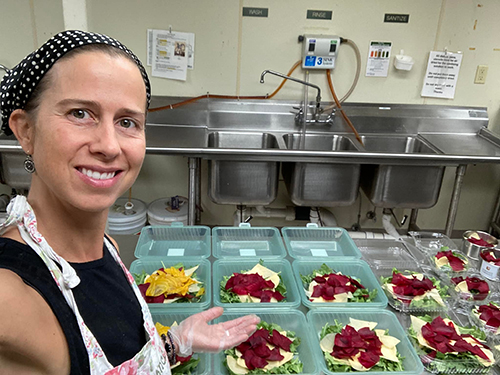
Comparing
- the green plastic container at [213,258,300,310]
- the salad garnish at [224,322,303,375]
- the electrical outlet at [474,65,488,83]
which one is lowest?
the salad garnish at [224,322,303,375]

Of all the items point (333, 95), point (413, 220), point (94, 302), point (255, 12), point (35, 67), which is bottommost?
point (413, 220)

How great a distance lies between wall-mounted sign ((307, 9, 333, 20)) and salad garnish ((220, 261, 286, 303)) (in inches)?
76.4

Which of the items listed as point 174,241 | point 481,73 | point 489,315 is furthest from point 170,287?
point 481,73

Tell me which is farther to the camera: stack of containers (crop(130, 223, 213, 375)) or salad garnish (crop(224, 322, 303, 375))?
stack of containers (crop(130, 223, 213, 375))

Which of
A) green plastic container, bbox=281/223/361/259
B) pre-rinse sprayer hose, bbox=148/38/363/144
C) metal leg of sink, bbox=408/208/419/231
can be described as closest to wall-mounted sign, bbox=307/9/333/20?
pre-rinse sprayer hose, bbox=148/38/363/144

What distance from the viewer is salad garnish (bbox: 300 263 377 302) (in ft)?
4.44

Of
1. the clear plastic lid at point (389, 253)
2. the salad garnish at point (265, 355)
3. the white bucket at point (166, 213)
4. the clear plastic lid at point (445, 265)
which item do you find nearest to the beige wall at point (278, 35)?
the white bucket at point (166, 213)

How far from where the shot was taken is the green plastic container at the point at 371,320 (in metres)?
1.14

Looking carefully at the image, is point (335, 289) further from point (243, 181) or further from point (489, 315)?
point (243, 181)

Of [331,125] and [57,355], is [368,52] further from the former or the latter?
[57,355]

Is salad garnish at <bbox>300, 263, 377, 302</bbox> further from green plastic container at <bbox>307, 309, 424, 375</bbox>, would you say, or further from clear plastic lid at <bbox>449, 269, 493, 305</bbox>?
clear plastic lid at <bbox>449, 269, 493, 305</bbox>

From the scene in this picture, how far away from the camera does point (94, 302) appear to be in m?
0.82

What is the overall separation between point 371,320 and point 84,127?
39.9 inches

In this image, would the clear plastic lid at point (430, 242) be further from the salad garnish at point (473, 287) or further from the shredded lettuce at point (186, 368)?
the shredded lettuce at point (186, 368)
